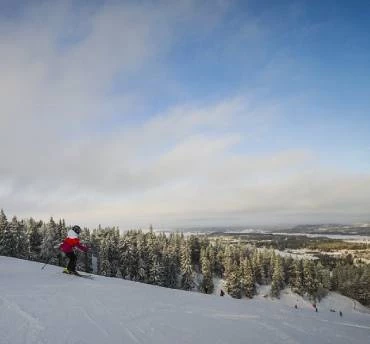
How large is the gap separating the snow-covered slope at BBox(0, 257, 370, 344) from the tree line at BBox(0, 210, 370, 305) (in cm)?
4075

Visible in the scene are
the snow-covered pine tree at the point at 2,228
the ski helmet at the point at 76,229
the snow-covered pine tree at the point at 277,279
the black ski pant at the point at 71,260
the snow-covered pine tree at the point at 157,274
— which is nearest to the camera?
the ski helmet at the point at 76,229

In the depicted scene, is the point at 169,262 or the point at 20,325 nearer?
the point at 20,325

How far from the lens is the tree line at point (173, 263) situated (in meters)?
74.1

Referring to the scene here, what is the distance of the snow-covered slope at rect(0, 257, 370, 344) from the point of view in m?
8.29

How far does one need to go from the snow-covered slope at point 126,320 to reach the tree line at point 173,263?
40.8 metres

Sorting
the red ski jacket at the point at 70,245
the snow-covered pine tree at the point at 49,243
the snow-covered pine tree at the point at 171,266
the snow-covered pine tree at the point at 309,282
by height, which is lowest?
the snow-covered pine tree at the point at 309,282

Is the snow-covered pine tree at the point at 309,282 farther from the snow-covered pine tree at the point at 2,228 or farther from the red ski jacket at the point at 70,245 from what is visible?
the red ski jacket at the point at 70,245

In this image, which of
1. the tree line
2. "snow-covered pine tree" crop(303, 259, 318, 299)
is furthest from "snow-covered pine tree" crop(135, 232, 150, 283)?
"snow-covered pine tree" crop(303, 259, 318, 299)

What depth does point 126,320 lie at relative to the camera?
9.95 meters

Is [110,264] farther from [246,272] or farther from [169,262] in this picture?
[246,272]

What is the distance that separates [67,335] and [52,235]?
7346cm

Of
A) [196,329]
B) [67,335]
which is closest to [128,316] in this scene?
[196,329]

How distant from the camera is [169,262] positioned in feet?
287

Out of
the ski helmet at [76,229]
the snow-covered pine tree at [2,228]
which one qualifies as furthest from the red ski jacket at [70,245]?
the snow-covered pine tree at [2,228]
